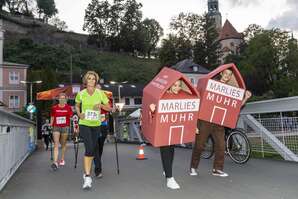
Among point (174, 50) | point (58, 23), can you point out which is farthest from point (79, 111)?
point (58, 23)

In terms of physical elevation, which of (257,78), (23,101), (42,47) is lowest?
(23,101)

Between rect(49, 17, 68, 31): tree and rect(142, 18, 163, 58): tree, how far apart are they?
27473mm

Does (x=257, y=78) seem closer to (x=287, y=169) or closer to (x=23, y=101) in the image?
(x=23, y=101)

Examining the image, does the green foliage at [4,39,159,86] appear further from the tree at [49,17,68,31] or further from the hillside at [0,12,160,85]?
the tree at [49,17,68,31]

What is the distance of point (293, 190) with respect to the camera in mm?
5801

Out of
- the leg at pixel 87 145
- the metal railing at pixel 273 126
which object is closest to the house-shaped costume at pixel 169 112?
the leg at pixel 87 145

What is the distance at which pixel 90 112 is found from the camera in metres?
7.01

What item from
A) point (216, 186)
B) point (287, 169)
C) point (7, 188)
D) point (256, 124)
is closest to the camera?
point (216, 186)

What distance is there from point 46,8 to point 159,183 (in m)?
128

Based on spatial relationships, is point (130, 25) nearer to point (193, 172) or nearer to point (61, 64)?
point (61, 64)

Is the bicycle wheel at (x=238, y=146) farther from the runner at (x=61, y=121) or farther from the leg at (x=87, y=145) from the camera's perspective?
the runner at (x=61, y=121)

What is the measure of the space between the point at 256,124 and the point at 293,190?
4493 millimetres

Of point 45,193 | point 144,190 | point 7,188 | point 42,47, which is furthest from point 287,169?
point 42,47

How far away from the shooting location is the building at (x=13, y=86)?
2714 inches
